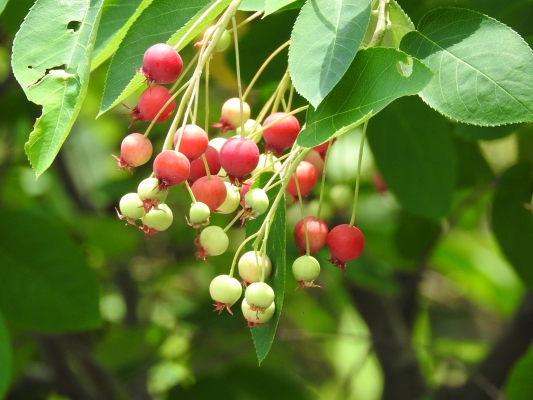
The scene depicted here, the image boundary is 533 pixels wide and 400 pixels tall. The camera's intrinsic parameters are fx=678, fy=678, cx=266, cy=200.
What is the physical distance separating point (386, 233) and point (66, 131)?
4.94 feet

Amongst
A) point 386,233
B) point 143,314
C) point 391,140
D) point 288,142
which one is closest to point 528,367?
point 391,140

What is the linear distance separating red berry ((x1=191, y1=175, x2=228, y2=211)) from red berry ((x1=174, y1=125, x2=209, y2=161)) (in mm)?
37

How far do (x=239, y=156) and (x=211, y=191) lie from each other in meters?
0.06

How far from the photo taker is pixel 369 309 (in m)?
2.27

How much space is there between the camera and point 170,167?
794 mm

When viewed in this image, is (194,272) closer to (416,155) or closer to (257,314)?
(416,155)

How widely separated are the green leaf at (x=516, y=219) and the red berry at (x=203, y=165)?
A: 0.86 metres

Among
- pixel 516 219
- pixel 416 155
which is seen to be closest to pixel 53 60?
pixel 416 155

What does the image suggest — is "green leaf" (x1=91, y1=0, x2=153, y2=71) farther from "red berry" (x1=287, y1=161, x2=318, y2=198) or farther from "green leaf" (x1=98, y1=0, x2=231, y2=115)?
"red berry" (x1=287, y1=161, x2=318, y2=198)

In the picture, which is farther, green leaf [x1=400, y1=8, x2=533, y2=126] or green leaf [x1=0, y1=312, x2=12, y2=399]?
green leaf [x1=0, y1=312, x2=12, y2=399]

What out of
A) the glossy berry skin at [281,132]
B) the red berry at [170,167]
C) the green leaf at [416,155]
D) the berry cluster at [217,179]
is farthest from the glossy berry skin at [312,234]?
the green leaf at [416,155]

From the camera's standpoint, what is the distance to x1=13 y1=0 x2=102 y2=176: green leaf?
0.80 m

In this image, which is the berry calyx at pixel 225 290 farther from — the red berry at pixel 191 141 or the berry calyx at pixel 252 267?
the red berry at pixel 191 141

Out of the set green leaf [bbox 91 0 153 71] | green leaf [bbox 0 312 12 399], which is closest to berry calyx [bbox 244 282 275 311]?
green leaf [bbox 91 0 153 71]
